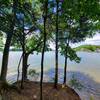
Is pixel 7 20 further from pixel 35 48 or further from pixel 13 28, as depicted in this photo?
pixel 35 48

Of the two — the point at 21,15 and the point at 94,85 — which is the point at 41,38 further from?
the point at 94,85

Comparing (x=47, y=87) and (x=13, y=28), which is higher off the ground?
(x=13, y=28)

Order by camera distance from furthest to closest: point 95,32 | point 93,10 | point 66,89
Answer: point 95,32 < point 66,89 < point 93,10

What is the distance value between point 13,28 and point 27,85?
400cm

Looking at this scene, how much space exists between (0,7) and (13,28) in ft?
4.87

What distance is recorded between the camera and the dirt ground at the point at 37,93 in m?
12.0

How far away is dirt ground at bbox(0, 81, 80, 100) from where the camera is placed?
11973 millimetres

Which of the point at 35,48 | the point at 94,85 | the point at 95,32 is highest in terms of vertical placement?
the point at 95,32

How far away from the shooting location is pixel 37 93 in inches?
519

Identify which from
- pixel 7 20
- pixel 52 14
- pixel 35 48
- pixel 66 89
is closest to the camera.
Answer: pixel 7 20

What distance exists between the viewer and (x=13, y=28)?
41.9ft

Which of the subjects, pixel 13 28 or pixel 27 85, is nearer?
pixel 13 28

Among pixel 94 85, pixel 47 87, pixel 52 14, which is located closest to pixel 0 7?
pixel 52 14

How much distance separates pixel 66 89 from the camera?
14609mm
